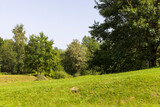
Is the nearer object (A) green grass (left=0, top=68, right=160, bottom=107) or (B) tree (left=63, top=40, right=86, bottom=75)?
(A) green grass (left=0, top=68, right=160, bottom=107)

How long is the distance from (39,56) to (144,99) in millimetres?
37205

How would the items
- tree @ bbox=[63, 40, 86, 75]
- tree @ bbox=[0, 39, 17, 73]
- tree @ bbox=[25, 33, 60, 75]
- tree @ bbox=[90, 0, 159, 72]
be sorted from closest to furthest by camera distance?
tree @ bbox=[90, 0, 159, 72]
tree @ bbox=[25, 33, 60, 75]
tree @ bbox=[0, 39, 17, 73]
tree @ bbox=[63, 40, 86, 75]

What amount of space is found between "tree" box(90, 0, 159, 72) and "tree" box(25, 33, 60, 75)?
21.8 metres

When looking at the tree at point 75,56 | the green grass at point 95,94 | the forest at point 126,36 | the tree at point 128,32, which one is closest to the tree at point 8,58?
the tree at point 75,56

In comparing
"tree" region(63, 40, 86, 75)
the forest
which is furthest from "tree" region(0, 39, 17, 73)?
the forest

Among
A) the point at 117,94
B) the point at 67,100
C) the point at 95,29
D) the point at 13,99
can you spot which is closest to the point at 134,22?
the point at 95,29

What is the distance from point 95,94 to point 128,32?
43.8 feet

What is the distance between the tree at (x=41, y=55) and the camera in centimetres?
4331

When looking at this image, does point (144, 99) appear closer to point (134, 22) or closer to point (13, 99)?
point (13, 99)

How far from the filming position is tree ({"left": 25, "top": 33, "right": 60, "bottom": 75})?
43312mm

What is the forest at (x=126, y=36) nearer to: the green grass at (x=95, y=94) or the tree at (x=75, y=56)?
the green grass at (x=95, y=94)

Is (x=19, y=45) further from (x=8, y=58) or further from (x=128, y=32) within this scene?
(x=128, y=32)

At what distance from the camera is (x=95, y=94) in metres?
10.7

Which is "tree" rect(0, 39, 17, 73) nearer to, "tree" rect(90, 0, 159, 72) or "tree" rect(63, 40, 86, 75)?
"tree" rect(63, 40, 86, 75)
